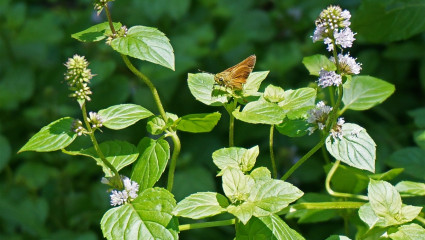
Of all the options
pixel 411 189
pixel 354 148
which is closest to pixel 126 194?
pixel 354 148

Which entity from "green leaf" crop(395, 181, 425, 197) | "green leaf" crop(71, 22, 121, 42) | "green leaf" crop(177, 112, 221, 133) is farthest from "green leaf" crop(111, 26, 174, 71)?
"green leaf" crop(395, 181, 425, 197)

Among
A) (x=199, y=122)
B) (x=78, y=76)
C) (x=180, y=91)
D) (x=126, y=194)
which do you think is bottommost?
(x=180, y=91)

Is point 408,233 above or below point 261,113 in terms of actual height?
below

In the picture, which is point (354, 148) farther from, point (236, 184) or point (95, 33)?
point (95, 33)

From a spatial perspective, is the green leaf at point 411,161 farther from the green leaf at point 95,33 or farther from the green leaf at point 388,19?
the green leaf at point 95,33

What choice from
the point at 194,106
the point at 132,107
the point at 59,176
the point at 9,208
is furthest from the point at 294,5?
the point at 132,107

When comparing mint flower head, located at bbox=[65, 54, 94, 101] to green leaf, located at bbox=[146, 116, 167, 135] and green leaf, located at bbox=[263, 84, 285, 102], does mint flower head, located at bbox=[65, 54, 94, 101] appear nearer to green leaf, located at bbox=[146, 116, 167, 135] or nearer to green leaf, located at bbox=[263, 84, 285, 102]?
green leaf, located at bbox=[146, 116, 167, 135]
